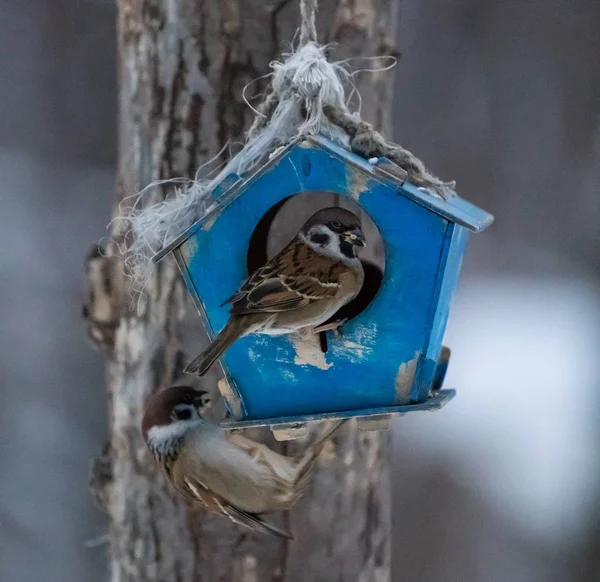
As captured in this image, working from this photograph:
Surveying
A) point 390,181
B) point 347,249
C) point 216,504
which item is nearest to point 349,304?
point 347,249

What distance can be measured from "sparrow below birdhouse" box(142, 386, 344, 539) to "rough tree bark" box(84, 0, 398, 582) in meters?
0.15

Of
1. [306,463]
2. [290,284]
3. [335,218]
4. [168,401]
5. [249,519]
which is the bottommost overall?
[249,519]

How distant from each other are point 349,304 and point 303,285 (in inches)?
6.9

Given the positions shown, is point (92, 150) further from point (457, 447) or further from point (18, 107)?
point (457, 447)

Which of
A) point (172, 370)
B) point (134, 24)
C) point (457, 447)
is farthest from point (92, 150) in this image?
point (457, 447)

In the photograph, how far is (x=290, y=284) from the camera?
102 centimetres

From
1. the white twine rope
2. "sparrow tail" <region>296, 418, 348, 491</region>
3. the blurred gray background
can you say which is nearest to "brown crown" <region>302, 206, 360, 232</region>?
the white twine rope

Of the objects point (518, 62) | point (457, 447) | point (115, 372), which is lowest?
point (457, 447)

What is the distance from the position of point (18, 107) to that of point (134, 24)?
0.98 metres

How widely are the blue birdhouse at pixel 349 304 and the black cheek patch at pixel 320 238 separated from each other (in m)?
0.07

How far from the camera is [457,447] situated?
2641 mm

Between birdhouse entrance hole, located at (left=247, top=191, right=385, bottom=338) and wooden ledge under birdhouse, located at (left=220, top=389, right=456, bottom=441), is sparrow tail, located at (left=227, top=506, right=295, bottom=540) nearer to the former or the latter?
wooden ledge under birdhouse, located at (left=220, top=389, right=456, bottom=441)

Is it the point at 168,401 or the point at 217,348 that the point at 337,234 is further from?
the point at 168,401

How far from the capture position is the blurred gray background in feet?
7.82
